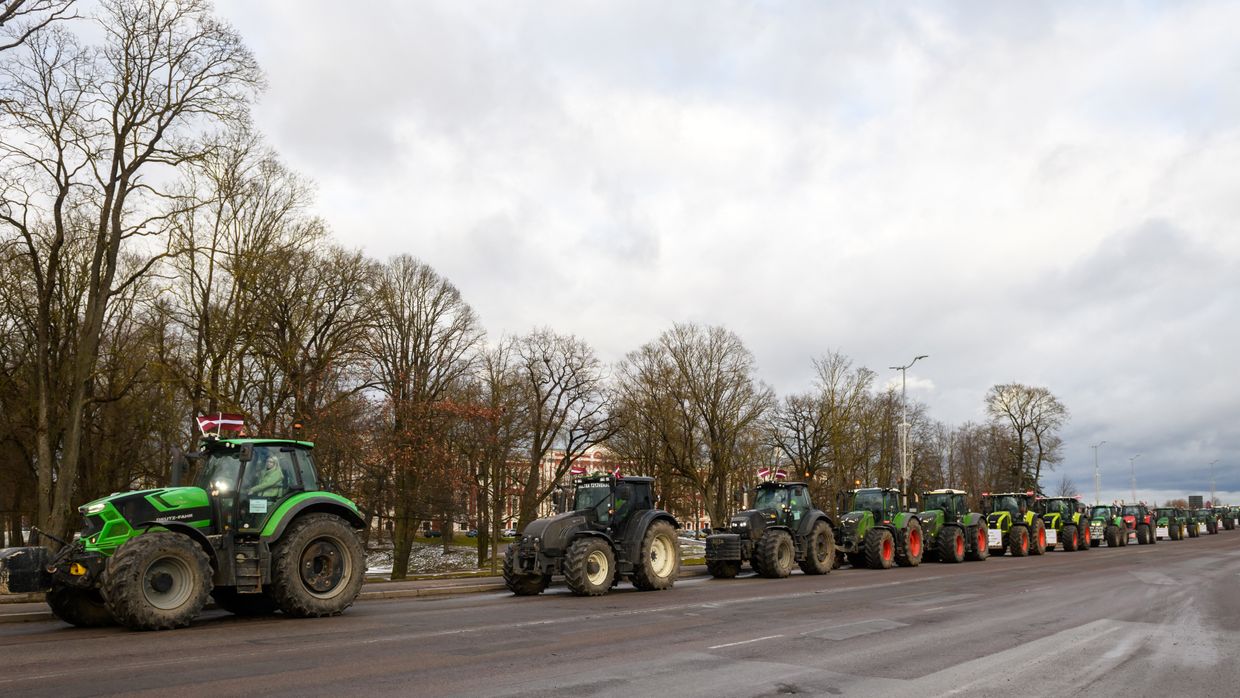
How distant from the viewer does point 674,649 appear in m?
9.83

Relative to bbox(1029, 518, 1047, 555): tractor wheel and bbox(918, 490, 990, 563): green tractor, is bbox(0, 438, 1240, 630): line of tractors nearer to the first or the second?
bbox(918, 490, 990, 563): green tractor

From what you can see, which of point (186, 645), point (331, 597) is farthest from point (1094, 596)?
point (186, 645)

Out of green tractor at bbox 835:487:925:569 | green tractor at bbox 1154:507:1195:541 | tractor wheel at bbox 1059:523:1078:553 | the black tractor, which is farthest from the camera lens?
green tractor at bbox 1154:507:1195:541

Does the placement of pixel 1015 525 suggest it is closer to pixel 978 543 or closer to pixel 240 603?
pixel 978 543

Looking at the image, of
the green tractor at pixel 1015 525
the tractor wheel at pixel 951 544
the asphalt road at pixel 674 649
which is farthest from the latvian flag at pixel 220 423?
the green tractor at pixel 1015 525

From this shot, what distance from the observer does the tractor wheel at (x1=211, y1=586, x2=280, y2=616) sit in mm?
12664

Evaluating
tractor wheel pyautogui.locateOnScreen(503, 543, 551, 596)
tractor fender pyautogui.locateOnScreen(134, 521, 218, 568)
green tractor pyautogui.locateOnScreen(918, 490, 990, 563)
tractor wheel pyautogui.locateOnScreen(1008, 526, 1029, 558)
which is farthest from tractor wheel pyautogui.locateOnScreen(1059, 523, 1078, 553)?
tractor fender pyautogui.locateOnScreen(134, 521, 218, 568)

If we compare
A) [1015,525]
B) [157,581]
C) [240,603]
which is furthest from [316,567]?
[1015,525]

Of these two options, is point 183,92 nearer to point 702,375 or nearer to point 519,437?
point 519,437

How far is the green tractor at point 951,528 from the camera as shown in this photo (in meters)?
27.7

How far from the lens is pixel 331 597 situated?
12.4 m

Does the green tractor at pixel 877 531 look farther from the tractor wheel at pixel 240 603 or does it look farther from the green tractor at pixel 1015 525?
the tractor wheel at pixel 240 603

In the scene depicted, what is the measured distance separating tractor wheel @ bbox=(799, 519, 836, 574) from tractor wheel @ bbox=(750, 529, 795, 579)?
67 centimetres

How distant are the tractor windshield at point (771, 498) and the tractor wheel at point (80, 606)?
1502cm
